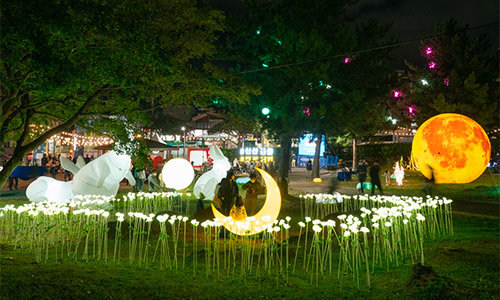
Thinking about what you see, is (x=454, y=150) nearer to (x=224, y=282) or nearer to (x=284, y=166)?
(x=284, y=166)

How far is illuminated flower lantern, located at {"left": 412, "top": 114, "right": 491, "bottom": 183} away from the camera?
12414 millimetres

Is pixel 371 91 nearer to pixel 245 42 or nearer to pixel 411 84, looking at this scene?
pixel 245 42

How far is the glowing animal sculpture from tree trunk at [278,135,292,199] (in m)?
6.99

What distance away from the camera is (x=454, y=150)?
40.8ft

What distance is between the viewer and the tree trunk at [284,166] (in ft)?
56.1

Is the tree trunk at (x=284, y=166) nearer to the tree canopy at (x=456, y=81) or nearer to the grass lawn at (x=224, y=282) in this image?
the grass lawn at (x=224, y=282)

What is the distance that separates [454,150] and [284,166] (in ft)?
24.4

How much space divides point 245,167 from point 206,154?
172 inches

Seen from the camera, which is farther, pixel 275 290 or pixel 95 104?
pixel 95 104

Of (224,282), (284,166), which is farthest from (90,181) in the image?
(284,166)

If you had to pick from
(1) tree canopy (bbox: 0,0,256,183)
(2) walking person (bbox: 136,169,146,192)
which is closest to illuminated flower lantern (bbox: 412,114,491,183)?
(1) tree canopy (bbox: 0,0,256,183)

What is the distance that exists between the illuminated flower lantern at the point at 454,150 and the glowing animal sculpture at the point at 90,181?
35.2 feet

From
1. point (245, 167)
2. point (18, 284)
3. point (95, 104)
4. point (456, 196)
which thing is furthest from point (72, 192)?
point (245, 167)

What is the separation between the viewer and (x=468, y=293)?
5684 millimetres
